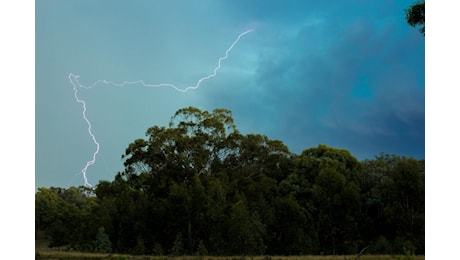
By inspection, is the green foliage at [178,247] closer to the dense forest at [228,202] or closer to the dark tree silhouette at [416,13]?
the dense forest at [228,202]

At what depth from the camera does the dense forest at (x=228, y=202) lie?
17.8m

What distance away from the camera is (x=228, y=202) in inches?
731

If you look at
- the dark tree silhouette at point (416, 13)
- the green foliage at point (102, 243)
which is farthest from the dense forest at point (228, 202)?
the dark tree silhouette at point (416, 13)

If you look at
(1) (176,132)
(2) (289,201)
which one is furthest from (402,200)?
(1) (176,132)

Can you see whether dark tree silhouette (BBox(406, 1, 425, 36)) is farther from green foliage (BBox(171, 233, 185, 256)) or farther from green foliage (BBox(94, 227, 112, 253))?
green foliage (BBox(94, 227, 112, 253))

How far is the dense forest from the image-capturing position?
17.8m

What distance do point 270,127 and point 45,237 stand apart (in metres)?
10.3

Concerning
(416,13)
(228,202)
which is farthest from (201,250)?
(416,13)

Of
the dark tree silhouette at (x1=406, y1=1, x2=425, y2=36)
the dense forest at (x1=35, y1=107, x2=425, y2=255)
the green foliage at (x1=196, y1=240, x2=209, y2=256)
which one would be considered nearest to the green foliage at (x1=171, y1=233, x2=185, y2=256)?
the dense forest at (x1=35, y1=107, x2=425, y2=255)

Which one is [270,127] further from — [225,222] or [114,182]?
[114,182]

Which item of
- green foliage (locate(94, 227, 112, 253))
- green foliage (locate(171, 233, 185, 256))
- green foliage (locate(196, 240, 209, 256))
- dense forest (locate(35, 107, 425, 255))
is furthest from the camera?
dense forest (locate(35, 107, 425, 255))

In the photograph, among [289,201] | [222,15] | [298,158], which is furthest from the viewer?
[298,158]

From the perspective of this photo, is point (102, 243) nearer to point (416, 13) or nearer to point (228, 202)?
point (228, 202)

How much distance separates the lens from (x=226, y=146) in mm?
19969
